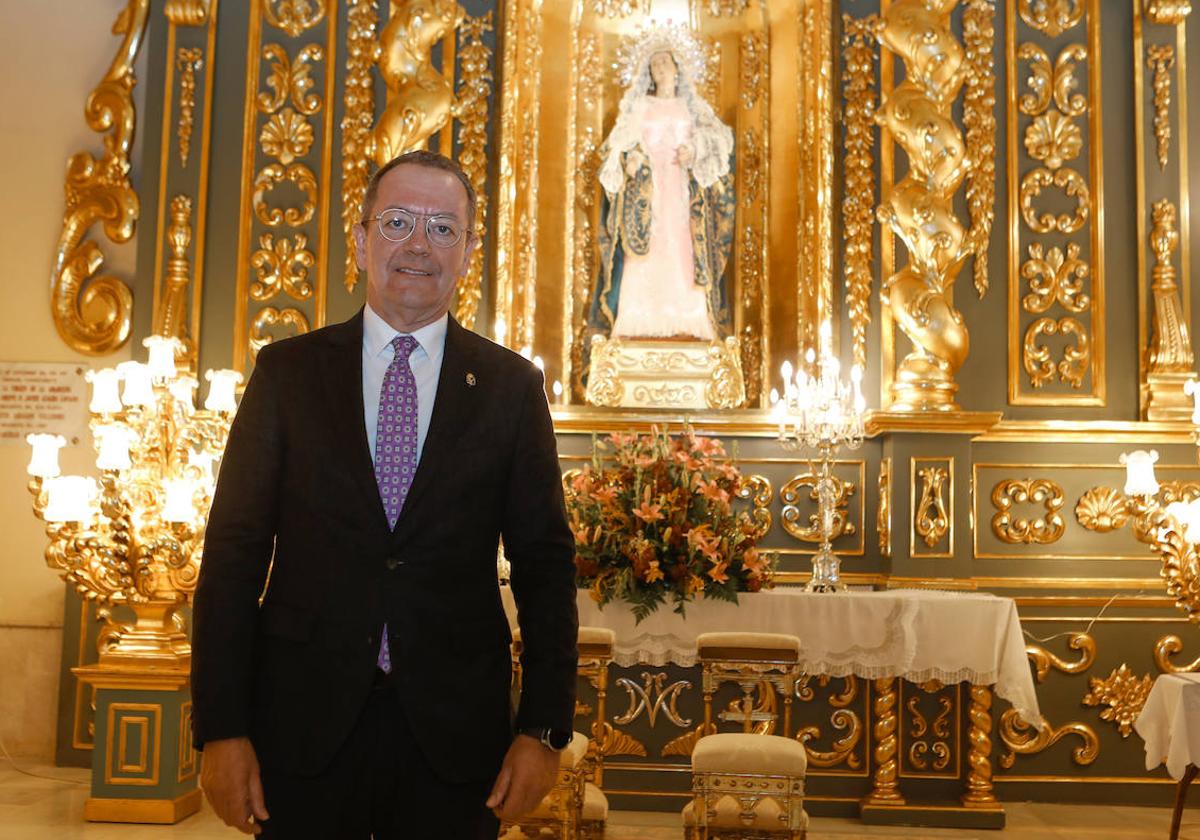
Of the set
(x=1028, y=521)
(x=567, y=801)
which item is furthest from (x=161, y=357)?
(x=1028, y=521)

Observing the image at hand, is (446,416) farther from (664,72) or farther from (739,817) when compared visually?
(664,72)

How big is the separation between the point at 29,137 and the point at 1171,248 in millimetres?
6234

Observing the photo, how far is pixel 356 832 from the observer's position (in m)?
1.90

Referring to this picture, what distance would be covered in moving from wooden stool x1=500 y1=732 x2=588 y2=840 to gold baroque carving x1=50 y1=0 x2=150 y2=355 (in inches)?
154

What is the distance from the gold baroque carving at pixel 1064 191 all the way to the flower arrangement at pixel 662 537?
2449 millimetres

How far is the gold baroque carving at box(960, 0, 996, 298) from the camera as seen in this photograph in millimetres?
6379

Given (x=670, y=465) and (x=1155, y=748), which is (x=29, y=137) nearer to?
(x=670, y=465)

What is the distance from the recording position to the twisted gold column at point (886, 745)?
18.1 feet

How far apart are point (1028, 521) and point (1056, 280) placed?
49.9 inches

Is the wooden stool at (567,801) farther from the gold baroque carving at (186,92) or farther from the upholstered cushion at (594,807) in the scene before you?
the gold baroque carving at (186,92)

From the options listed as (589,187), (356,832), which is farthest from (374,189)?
(589,187)

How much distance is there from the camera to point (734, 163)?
712 cm

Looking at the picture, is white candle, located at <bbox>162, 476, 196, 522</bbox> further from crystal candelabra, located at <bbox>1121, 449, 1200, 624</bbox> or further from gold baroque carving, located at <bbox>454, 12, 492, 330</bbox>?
crystal candelabra, located at <bbox>1121, 449, 1200, 624</bbox>

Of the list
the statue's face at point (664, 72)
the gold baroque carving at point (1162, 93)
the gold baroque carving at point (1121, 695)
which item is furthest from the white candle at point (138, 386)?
the gold baroque carving at point (1162, 93)
